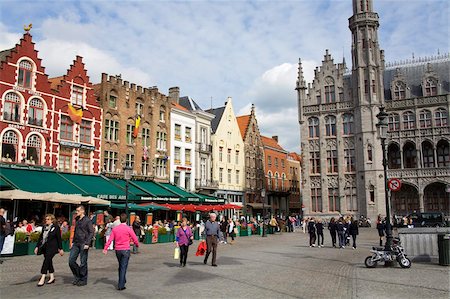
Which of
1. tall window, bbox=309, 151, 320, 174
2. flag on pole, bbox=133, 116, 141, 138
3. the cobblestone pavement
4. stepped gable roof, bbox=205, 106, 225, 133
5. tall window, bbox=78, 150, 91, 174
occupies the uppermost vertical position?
stepped gable roof, bbox=205, 106, 225, 133

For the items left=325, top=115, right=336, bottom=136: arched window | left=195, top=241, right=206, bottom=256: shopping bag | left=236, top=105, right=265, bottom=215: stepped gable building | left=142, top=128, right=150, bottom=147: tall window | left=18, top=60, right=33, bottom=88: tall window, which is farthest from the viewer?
left=236, top=105, right=265, bottom=215: stepped gable building

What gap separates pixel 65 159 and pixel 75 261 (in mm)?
21815

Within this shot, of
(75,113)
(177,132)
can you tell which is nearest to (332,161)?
(177,132)

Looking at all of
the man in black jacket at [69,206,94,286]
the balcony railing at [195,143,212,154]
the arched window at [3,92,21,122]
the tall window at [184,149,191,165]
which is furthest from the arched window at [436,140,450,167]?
the man in black jacket at [69,206,94,286]

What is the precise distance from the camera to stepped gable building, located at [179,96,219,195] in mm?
43875

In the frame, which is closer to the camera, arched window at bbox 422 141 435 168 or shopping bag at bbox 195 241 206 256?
shopping bag at bbox 195 241 206 256

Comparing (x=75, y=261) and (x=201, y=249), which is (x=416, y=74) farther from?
(x=75, y=261)

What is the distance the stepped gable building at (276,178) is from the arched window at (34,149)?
1320 inches

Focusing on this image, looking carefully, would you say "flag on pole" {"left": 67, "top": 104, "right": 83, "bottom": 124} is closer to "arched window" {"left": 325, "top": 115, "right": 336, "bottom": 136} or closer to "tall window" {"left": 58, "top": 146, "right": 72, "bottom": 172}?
"tall window" {"left": 58, "top": 146, "right": 72, "bottom": 172}

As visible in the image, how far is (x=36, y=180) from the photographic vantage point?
2600cm

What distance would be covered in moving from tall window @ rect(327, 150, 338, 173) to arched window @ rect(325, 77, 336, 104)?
19.9ft

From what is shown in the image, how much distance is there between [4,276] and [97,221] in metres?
14.2

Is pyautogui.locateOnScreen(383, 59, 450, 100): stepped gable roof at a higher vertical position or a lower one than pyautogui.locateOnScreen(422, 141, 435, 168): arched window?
higher

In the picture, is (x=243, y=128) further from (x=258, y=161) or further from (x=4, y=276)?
(x=4, y=276)
